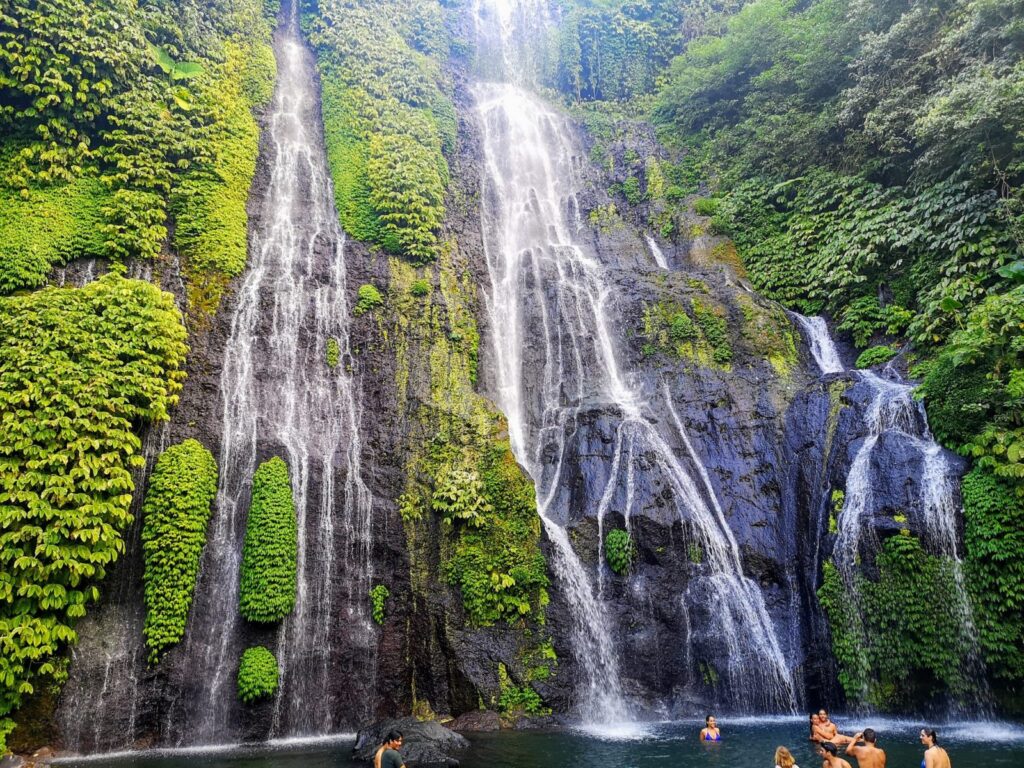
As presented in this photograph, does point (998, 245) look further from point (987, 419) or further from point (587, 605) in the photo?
point (587, 605)

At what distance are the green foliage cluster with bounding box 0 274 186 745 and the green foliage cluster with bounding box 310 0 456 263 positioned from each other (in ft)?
28.5

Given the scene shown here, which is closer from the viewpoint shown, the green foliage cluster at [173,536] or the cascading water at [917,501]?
the cascading water at [917,501]

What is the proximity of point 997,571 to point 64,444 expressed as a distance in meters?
18.4

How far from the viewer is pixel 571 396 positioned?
730 inches

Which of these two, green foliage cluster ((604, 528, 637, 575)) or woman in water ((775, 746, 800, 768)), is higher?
green foliage cluster ((604, 528, 637, 575))

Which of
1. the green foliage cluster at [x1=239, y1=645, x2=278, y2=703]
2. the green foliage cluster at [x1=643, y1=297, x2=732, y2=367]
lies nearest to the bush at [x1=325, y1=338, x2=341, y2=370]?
the green foliage cluster at [x1=239, y1=645, x2=278, y2=703]

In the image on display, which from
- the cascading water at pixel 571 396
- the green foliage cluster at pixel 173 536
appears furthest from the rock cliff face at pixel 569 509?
the green foliage cluster at pixel 173 536

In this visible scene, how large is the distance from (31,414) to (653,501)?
13.7m

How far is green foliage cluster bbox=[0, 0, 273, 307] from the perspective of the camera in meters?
15.9

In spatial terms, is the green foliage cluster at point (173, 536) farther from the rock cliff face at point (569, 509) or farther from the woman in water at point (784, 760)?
the woman in water at point (784, 760)

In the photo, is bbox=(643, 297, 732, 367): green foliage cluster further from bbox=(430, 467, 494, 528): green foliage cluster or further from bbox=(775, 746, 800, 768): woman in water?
bbox=(775, 746, 800, 768): woman in water

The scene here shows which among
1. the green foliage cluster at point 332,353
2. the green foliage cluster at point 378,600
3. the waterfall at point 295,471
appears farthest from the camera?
the green foliage cluster at point 332,353

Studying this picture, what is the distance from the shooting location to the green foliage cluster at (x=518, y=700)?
12.9m

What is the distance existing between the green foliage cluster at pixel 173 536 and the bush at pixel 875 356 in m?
17.8
